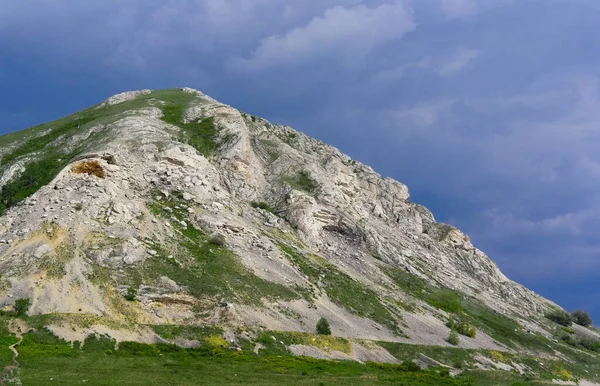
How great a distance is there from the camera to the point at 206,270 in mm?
72812

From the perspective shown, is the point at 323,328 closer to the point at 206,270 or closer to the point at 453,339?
the point at 206,270

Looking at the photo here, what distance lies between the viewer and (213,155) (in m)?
111

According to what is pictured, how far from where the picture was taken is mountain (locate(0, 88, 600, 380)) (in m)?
62.6

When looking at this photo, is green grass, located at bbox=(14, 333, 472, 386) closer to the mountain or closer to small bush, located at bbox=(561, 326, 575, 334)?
the mountain

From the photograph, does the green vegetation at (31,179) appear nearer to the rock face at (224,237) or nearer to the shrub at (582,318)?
the rock face at (224,237)

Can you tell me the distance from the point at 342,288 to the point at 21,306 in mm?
45600

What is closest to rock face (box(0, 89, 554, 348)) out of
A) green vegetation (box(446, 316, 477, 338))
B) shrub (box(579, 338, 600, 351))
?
green vegetation (box(446, 316, 477, 338))

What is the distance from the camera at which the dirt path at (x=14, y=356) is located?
38.5 metres

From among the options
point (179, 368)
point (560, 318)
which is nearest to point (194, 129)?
point (179, 368)

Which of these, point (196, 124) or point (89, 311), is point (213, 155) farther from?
point (89, 311)

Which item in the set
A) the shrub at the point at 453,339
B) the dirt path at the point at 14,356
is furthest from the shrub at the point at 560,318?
the dirt path at the point at 14,356

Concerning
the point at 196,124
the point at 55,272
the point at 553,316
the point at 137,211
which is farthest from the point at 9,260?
the point at 553,316

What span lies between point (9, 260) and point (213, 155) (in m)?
52.7

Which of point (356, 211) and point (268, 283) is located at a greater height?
point (356, 211)
